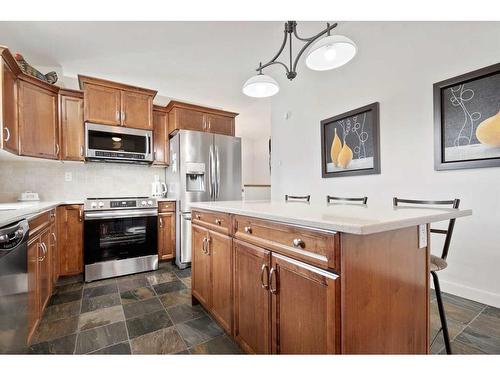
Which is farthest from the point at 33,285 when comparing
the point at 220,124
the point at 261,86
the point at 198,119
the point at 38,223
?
the point at 220,124

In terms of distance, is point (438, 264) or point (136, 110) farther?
point (136, 110)

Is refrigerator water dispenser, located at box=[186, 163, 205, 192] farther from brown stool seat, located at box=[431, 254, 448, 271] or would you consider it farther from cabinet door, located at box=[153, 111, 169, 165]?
brown stool seat, located at box=[431, 254, 448, 271]

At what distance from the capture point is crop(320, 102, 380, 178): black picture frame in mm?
2520

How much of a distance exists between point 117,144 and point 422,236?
10.7 feet

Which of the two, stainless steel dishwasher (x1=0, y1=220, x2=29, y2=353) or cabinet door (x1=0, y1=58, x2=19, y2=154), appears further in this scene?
cabinet door (x1=0, y1=58, x2=19, y2=154)

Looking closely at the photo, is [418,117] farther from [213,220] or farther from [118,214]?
[118,214]

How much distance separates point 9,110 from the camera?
6.82 feet

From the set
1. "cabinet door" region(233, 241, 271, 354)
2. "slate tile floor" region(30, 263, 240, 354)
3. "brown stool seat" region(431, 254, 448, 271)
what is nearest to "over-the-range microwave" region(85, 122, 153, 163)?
"slate tile floor" region(30, 263, 240, 354)

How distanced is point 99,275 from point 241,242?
222 cm

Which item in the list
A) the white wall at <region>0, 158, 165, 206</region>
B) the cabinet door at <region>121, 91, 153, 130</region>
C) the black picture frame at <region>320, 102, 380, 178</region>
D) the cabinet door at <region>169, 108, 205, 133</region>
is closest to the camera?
the black picture frame at <region>320, 102, 380, 178</region>

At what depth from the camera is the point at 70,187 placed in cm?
311

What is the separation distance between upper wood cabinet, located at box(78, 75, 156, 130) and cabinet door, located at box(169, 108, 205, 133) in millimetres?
300
